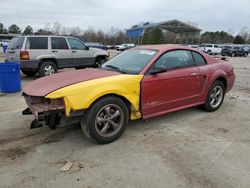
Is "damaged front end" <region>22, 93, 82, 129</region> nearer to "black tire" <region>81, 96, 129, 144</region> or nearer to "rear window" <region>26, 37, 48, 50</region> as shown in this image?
→ "black tire" <region>81, 96, 129, 144</region>

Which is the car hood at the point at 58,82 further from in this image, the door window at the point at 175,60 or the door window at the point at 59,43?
the door window at the point at 59,43

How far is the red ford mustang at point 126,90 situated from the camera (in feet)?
12.1

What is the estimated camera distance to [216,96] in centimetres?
588

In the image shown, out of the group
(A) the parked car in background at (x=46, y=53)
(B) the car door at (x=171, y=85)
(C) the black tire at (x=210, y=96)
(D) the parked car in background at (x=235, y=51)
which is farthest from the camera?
(D) the parked car in background at (x=235, y=51)

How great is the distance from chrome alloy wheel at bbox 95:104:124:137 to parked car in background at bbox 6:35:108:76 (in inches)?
269

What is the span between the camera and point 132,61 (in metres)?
4.84

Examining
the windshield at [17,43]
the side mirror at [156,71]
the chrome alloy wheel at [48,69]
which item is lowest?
the chrome alloy wheel at [48,69]

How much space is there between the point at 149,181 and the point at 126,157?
0.67 metres

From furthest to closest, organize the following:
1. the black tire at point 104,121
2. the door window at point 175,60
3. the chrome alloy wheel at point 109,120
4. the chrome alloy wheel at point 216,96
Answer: the chrome alloy wheel at point 216,96 < the door window at point 175,60 < the chrome alloy wheel at point 109,120 < the black tire at point 104,121

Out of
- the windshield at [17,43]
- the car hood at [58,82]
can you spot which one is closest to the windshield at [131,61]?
the car hood at [58,82]

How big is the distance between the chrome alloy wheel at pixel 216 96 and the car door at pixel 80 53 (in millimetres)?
7034

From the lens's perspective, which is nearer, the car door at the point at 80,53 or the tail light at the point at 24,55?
the tail light at the point at 24,55

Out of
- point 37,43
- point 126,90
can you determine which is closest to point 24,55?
point 37,43

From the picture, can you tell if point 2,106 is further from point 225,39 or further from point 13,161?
point 225,39
